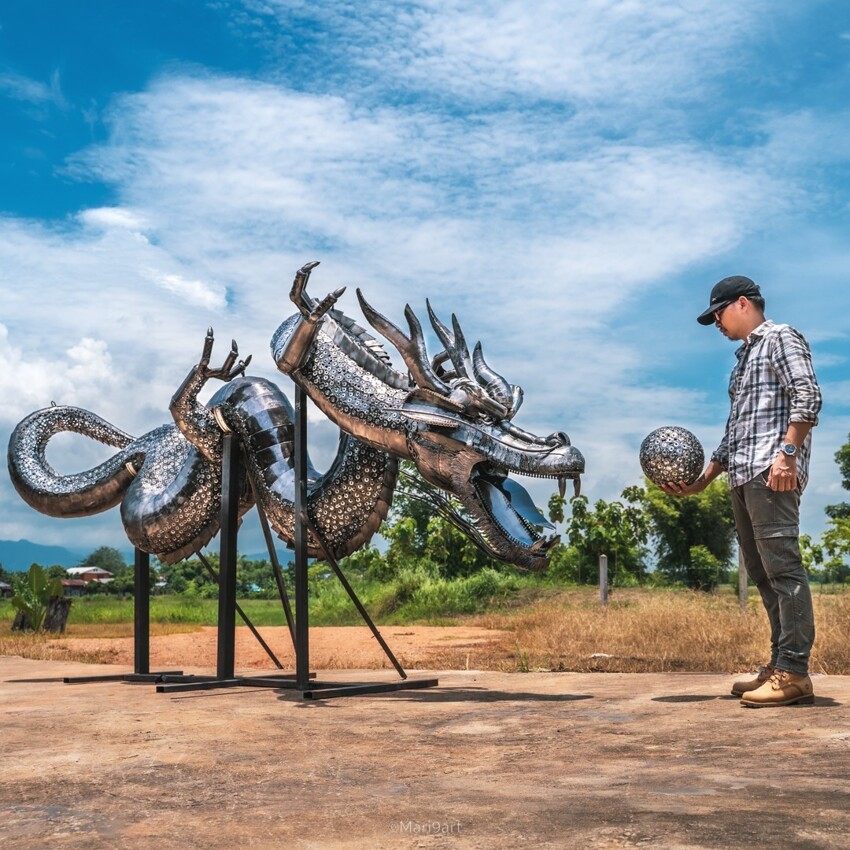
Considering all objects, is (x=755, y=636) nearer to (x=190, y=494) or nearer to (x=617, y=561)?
(x=190, y=494)

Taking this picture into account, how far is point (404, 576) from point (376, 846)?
71.8 feet

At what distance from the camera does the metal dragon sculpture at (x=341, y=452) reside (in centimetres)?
561

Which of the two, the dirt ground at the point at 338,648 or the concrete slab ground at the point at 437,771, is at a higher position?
the concrete slab ground at the point at 437,771

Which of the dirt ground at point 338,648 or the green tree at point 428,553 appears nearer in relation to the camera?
the dirt ground at point 338,648

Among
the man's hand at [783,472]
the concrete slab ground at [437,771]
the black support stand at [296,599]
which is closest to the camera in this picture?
the concrete slab ground at [437,771]

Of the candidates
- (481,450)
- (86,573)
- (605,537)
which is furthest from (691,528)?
(86,573)

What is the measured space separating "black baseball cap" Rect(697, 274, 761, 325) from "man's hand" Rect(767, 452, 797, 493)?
0.93 m

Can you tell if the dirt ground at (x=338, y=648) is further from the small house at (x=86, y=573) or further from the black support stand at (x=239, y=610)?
the small house at (x=86, y=573)

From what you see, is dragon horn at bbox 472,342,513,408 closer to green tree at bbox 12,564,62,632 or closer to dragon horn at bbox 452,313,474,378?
dragon horn at bbox 452,313,474,378

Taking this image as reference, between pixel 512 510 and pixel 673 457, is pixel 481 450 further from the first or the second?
pixel 673 457

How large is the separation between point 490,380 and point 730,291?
148 cm

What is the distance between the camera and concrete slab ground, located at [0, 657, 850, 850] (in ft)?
8.84

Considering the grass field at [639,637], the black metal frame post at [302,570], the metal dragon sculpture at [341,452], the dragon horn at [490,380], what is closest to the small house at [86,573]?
the grass field at [639,637]

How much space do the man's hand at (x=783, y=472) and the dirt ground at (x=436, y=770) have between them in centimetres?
102
